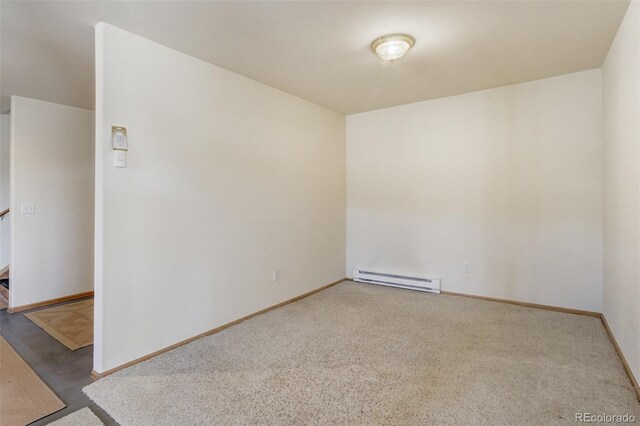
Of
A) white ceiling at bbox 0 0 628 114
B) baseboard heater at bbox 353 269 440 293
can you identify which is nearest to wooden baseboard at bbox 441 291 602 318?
baseboard heater at bbox 353 269 440 293

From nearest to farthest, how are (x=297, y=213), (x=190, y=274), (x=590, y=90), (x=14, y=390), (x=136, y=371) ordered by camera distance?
Result: (x=14, y=390) → (x=136, y=371) → (x=190, y=274) → (x=590, y=90) → (x=297, y=213)

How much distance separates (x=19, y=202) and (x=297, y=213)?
127 inches

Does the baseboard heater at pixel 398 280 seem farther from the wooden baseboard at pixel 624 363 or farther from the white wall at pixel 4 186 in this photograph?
the white wall at pixel 4 186

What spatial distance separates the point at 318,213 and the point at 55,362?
118 inches

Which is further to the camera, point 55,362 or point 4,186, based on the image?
point 4,186

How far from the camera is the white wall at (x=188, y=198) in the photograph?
2.34 m

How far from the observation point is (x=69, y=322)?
338 centimetres

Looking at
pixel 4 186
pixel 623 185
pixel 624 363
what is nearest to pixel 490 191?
pixel 623 185

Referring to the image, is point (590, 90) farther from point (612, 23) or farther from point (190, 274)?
point (190, 274)

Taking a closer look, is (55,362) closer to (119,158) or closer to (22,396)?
(22,396)

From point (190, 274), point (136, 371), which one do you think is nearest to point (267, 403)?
point (136, 371)

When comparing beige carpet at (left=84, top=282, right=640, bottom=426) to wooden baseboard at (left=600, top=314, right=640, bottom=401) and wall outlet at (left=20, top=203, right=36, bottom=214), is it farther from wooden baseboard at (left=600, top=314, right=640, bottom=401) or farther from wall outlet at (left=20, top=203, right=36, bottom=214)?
wall outlet at (left=20, top=203, right=36, bottom=214)

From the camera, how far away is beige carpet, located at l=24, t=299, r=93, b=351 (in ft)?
9.61

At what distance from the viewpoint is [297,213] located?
4.05 m
